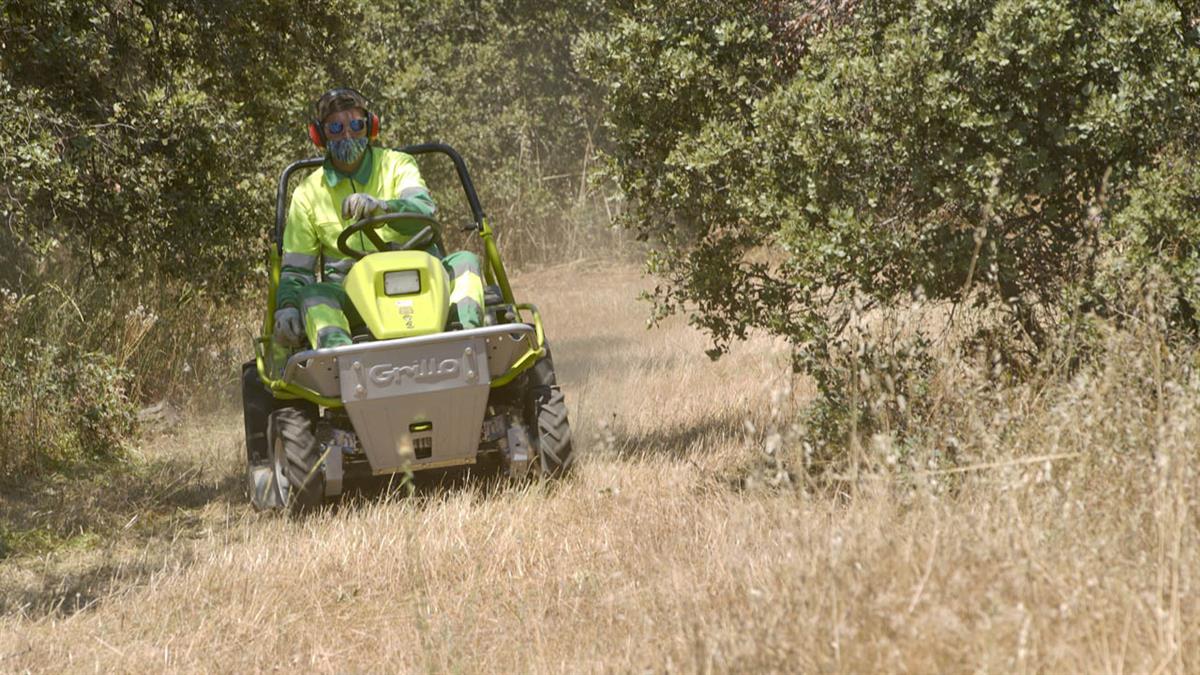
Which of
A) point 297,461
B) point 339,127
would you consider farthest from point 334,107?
point 297,461

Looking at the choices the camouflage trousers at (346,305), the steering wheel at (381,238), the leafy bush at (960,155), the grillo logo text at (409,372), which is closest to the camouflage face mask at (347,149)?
the steering wheel at (381,238)

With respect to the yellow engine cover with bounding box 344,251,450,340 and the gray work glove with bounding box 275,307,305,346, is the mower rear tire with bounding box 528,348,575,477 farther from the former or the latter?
the gray work glove with bounding box 275,307,305,346

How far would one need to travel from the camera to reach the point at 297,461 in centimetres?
738


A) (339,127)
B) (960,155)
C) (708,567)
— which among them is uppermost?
(339,127)

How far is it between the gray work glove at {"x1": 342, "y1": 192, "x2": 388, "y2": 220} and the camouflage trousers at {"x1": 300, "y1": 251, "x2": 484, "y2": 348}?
1.30 feet

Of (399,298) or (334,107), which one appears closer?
(399,298)

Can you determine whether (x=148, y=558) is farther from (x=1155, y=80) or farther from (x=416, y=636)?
(x=1155, y=80)

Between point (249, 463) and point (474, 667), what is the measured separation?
3.52m

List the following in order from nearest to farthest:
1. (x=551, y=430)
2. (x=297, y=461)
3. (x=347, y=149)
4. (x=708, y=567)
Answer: (x=708, y=567) < (x=297, y=461) < (x=551, y=430) < (x=347, y=149)

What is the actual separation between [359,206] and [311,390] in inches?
35.1

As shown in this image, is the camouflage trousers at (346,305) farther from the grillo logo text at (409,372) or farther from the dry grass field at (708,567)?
the dry grass field at (708,567)

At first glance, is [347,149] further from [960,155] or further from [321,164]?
[960,155]

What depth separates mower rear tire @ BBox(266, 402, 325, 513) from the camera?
291 inches

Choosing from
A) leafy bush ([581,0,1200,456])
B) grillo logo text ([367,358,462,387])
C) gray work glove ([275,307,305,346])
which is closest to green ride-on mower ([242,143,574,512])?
grillo logo text ([367,358,462,387])
